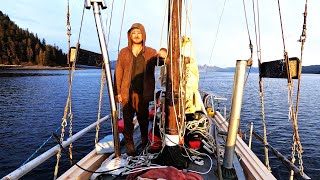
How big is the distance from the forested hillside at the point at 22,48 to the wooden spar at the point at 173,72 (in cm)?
16095

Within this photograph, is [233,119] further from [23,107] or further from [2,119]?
[23,107]

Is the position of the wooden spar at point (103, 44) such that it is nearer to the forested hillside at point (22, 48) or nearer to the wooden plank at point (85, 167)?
the wooden plank at point (85, 167)

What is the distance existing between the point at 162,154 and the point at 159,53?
1894mm

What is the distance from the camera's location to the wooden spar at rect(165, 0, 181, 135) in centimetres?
394

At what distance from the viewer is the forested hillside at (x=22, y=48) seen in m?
137

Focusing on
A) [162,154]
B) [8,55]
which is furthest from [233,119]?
[8,55]

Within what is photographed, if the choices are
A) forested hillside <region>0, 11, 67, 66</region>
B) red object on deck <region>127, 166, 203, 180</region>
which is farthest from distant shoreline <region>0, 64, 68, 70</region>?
red object on deck <region>127, 166, 203, 180</region>

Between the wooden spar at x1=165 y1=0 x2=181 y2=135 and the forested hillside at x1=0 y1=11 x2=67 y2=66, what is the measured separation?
160950mm

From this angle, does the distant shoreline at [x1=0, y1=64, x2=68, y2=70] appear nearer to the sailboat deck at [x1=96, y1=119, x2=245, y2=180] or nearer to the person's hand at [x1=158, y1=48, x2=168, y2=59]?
the person's hand at [x1=158, y1=48, x2=168, y2=59]

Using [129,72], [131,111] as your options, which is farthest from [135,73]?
[131,111]

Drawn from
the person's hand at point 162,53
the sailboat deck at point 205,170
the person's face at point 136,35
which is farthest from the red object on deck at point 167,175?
the person's face at point 136,35

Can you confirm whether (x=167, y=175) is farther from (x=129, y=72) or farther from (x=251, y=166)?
(x=129, y=72)

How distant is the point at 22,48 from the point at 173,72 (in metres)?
168

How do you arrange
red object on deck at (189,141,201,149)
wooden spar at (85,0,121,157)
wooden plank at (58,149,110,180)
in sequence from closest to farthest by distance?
1. wooden spar at (85,0,121,157)
2. wooden plank at (58,149,110,180)
3. red object on deck at (189,141,201,149)
